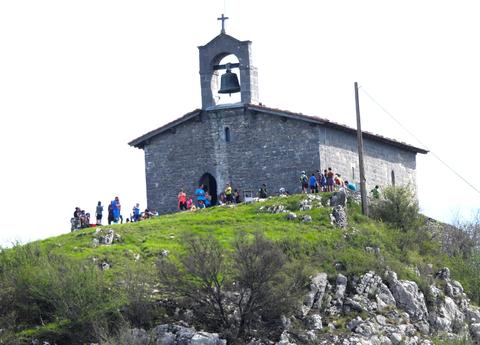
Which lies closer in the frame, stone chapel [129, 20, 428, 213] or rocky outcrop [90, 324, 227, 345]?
rocky outcrop [90, 324, 227, 345]

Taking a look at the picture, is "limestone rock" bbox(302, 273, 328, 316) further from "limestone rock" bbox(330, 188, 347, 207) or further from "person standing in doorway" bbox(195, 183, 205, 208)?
"person standing in doorway" bbox(195, 183, 205, 208)

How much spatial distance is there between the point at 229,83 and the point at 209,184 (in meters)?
4.50

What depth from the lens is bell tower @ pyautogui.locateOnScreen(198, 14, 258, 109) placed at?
71562 millimetres

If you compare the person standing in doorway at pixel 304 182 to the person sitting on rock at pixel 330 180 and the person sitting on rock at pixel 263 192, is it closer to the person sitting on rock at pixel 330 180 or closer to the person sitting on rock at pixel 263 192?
the person sitting on rock at pixel 330 180

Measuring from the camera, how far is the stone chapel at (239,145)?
70.8 metres

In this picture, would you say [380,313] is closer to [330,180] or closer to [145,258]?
[145,258]

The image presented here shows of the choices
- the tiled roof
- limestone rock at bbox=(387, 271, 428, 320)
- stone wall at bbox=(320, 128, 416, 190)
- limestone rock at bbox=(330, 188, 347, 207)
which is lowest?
limestone rock at bbox=(387, 271, 428, 320)

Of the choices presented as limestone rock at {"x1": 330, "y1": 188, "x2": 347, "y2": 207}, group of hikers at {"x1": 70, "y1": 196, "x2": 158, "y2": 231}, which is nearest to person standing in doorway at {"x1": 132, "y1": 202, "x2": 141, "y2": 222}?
group of hikers at {"x1": 70, "y1": 196, "x2": 158, "y2": 231}

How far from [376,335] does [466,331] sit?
4.74m

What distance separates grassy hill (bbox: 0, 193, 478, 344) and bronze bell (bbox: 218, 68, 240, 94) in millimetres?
7149

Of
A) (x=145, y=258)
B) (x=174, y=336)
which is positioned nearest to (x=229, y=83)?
(x=145, y=258)

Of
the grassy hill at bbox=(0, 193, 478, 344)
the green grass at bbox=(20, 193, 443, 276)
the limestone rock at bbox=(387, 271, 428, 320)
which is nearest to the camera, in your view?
the grassy hill at bbox=(0, 193, 478, 344)

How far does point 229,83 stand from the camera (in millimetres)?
72125

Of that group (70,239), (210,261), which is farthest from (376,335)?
(70,239)
